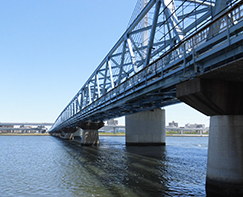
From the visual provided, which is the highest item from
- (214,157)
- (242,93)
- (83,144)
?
(242,93)

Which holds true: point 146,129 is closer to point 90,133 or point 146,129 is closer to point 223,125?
point 90,133

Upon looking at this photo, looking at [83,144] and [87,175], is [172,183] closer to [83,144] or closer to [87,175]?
[87,175]

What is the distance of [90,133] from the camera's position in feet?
Answer: 210

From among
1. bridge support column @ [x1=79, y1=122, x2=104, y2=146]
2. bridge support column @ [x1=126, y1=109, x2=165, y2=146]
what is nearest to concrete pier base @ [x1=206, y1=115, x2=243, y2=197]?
bridge support column @ [x1=126, y1=109, x2=165, y2=146]

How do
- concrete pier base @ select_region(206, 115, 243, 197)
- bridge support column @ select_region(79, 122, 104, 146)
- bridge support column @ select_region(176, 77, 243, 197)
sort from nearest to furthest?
concrete pier base @ select_region(206, 115, 243, 197) → bridge support column @ select_region(176, 77, 243, 197) → bridge support column @ select_region(79, 122, 104, 146)

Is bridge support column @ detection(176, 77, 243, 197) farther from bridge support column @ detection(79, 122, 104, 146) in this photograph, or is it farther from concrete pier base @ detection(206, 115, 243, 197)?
bridge support column @ detection(79, 122, 104, 146)

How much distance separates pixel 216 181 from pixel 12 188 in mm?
13549

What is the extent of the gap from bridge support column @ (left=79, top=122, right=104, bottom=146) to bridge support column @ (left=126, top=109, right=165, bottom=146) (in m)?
9.59

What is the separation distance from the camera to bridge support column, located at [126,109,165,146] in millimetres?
58656

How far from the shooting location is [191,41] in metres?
14.0

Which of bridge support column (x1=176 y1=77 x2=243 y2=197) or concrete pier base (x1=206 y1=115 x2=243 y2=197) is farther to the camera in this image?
bridge support column (x1=176 y1=77 x2=243 y2=197)

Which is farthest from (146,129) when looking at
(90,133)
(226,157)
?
(226,157)

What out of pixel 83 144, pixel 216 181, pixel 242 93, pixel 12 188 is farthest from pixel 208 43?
pixel 83 144

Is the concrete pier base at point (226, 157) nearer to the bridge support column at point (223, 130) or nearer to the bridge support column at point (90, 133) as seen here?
the bridge support column at point (223, 130)
